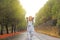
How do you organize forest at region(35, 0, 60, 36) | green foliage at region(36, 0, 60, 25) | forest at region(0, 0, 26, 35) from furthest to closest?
green foliage at region(36, 0, 60, 25) → forest at region(35, 0, 60, 36) → forest at region(0, 0, 26, 35)

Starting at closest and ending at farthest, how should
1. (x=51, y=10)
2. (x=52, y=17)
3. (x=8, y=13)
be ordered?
(x=8, y=13)
(x=52, y=17)
(x=51, y=10)

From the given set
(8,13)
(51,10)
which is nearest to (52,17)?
(51,10)

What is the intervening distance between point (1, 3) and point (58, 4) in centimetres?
2144

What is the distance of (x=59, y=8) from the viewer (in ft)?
199

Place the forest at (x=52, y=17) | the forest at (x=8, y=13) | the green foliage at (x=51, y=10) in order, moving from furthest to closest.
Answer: the green foliage at (x=51, y=10)
the forest at (x=52, y=17)
the forest at (x=8, y=13)

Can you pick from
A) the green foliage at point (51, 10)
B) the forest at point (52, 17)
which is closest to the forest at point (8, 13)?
the green foliage at point (51, 10)

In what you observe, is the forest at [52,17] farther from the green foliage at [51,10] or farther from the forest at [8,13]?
the forest at [8,13]

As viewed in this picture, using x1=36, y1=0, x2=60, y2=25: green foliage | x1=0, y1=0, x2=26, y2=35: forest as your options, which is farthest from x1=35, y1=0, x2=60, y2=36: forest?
x1=0, y1=0, x2=26, y2=35: forest

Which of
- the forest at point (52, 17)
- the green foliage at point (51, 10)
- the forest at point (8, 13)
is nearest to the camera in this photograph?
the forest at point (8, 13)

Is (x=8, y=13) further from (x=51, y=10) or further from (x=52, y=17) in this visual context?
(x=51, y=10)

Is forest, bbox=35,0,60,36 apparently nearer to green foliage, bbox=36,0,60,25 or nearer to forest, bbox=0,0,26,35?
green foliage, bbox=36,0,60,25

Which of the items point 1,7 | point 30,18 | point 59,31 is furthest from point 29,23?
point 59,31

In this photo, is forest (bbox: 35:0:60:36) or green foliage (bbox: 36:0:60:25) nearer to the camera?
forest (bbox: 35:0:60:36)

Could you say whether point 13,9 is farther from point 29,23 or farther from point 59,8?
point 29,23
